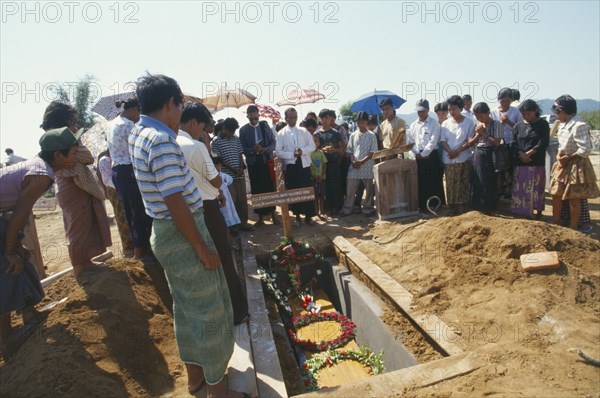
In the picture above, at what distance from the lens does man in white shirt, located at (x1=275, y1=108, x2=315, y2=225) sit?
5961mm

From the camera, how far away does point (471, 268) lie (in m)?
3.58

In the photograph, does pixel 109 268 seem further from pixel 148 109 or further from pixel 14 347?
pixel 148 109

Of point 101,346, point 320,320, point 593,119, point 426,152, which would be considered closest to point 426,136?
point 426,152

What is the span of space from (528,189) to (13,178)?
6015 millimetres

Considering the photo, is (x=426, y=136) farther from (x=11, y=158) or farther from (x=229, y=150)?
(x=11, y=158)

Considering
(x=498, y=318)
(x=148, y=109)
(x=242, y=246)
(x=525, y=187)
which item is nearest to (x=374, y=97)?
(x=525, y=187)

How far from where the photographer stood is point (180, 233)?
2.07m

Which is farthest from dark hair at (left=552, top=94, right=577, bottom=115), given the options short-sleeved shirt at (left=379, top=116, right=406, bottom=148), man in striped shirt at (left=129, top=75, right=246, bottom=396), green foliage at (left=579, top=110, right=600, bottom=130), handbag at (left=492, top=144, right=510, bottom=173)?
green foliage at (left=579, top=110, right=600, bottom=130)

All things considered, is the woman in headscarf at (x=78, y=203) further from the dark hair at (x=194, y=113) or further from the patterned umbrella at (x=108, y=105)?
the patterned umbrella at (x=108, y=105)

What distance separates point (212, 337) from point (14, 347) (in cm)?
155

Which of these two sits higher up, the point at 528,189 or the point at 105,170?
the point at 105,170

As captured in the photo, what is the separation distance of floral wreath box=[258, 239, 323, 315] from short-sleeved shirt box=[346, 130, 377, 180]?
84.1 inches

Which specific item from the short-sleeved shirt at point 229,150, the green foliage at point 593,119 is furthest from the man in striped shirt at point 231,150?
the green foliage at point 593,119

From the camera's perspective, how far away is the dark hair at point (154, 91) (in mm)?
2039
